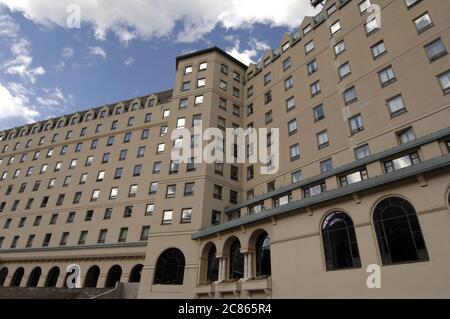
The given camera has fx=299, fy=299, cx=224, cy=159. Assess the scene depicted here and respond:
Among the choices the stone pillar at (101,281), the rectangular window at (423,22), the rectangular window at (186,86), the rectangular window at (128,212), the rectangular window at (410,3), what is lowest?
the stone pillar at (101,281)

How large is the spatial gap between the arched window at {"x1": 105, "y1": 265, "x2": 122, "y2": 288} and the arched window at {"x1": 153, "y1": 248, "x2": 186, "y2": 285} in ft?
34.5

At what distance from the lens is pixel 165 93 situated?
173 feet

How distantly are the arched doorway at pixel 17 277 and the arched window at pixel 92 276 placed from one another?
12.6 m

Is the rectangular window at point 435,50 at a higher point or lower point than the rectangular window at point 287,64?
lower

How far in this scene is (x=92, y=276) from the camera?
38.9 meters

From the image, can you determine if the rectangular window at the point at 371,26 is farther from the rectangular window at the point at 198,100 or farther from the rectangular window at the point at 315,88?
the rectangular window at the point at 198,100

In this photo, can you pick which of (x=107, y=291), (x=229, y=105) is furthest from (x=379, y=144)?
(x=107, y=291)

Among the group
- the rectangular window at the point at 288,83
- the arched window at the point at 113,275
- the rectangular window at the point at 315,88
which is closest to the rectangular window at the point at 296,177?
the rectangular window at the point at 315,88

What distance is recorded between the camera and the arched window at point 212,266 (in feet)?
91.6

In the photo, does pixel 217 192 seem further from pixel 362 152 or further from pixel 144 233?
pixel 362 152

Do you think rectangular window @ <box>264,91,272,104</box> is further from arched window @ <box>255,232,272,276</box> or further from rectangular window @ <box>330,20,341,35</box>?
arched window @ <box>255,232,272,276</box>

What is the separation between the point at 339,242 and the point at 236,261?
10.8 metres

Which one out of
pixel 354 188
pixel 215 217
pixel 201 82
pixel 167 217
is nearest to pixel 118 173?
pixel 167 217

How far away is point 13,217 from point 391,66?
188 feet
